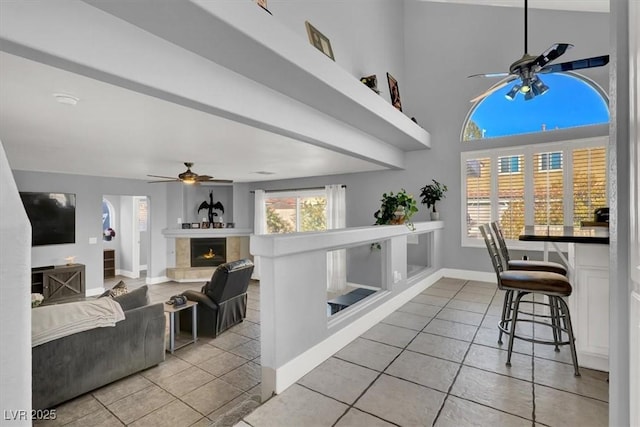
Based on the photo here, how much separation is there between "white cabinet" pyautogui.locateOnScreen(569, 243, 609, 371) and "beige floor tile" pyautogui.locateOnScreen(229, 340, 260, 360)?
3.13 m

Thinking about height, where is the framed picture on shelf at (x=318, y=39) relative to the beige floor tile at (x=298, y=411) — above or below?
above

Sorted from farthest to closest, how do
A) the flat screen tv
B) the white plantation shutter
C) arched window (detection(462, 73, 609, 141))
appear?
the flat screen tv, arched window (detection(462, 73, 609, 141)), the white plantation shutter

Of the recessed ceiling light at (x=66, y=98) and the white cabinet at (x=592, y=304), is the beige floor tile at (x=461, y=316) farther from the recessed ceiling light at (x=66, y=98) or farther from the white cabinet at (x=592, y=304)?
the recessed ceiling light at (x=66, y=98)

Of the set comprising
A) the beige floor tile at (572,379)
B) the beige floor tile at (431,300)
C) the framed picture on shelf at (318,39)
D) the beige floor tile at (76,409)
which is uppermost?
the framed picture on shelf at (318,39)

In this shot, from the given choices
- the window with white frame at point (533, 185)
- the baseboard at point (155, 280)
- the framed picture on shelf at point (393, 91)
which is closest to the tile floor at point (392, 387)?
the window with white frame at point (533, 185)

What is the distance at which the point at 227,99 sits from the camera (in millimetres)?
2293

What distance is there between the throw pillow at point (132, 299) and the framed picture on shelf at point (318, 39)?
11.0 feet

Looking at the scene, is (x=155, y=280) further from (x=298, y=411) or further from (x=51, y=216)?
(x=298, y=411)

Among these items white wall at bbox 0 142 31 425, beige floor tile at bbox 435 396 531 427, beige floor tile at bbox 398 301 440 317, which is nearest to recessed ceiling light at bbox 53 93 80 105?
white wall at bbox 0 142 31 425

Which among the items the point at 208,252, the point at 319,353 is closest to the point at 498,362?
the point at 319,353

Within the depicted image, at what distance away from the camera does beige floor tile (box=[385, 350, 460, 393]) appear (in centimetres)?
214

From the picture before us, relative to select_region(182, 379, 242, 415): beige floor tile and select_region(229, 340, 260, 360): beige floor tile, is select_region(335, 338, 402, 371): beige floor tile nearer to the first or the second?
select_region(182, 379, 242, 415): beige floor tile

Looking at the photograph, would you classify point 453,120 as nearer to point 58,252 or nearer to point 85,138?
point 85,138

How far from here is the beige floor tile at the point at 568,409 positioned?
1716mm
